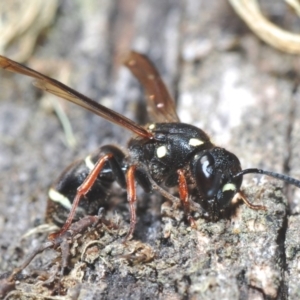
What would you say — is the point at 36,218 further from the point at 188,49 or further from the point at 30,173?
the point at 188,49

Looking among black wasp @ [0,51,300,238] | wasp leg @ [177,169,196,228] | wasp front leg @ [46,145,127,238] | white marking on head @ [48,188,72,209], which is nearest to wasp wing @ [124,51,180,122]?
black wasp @ [0,51,300,238]

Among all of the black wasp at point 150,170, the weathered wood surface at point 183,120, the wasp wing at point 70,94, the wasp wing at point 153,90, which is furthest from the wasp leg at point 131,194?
the wasp wing at point 153,90

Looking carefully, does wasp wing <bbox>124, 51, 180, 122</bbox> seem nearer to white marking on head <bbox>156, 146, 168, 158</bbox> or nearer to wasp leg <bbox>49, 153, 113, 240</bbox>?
white marking on head <bbox>156, 146, 168, 158</bbox>

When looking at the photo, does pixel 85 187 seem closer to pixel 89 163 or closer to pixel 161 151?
pixel 89 163

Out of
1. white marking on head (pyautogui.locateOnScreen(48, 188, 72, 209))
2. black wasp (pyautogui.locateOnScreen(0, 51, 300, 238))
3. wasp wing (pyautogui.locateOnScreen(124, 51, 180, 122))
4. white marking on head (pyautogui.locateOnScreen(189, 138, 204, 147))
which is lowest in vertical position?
white marking on head (pyautogui.locateOnScreen(48, 188, 72, 209))

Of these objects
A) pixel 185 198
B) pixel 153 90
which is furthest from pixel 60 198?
pixel 153 90

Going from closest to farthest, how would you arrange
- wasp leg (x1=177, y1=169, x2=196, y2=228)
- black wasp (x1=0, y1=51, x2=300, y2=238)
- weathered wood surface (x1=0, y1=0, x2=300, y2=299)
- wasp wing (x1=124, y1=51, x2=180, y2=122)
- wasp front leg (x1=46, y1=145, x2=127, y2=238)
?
weathered wood surface (x1=0, y1=0, x2=300, y2=299), black wasp (x1=0, y1=51, x2=300, y2=238), wasp leg (x1=177, y1=169, x2=196, y2=228), wasp front leg (x1=46, y1=145, x2=127, y2=238), wasp wing (x1=124, y1=51, x2=180, y2=122)
